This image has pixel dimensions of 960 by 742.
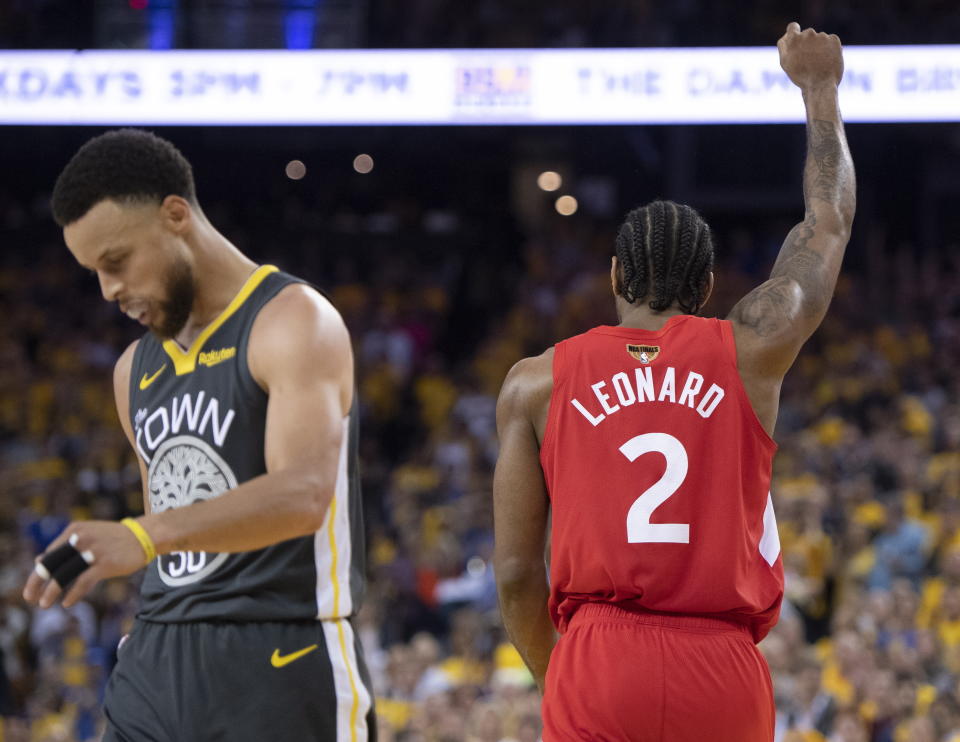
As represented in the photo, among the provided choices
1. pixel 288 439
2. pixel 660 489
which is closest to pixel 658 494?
pixel 660 489

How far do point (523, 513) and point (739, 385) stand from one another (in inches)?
23.6

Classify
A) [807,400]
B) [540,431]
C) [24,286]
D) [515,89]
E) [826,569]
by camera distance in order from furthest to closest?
[24,286] < [807,400] < [515,89] < [826,569] < [540,431]

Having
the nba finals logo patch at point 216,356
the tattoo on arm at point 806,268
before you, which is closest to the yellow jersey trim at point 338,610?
the nba finals logo patch at point 216,356

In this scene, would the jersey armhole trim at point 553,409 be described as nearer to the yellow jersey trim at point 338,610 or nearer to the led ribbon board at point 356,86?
the yellow jersey trim at point 338,610

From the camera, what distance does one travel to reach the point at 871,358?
13055 mm

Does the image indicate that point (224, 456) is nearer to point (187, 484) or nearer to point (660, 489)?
point (187, 484)

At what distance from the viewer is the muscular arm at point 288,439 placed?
2373 millimetres

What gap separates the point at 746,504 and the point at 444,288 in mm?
15547

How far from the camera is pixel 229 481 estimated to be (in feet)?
8.82

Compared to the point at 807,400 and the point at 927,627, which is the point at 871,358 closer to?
the point at 807,400

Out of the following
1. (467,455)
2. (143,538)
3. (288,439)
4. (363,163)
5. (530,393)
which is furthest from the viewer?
(363,163)

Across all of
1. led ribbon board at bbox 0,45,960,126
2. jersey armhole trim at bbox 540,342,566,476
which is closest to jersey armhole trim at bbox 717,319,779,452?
jersey armhole trim at bbox 540,342,566,476

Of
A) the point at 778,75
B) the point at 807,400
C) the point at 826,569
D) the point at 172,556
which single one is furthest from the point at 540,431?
the point at 807,400

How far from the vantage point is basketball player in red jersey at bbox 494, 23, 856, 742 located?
2.78 meters
